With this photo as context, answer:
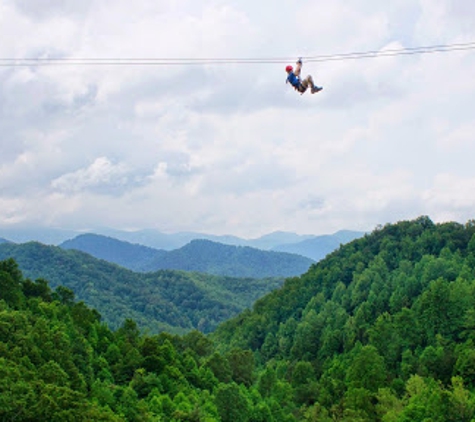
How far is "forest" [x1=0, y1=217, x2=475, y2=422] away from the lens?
47.8 metres

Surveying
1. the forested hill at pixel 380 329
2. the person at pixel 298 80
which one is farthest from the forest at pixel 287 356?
the person at pixel 298 80

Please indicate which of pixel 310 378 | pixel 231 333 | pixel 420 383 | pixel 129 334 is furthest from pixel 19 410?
pixel 231 333

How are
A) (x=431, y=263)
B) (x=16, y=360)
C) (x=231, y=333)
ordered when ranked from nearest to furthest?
(x=16, y=360) → (x=431, y=263) → (x=231, y=333)

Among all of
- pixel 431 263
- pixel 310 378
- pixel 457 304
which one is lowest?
pixel 310 378

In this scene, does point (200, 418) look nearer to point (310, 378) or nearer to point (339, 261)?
point (310, 378)

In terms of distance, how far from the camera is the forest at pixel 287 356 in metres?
47.8

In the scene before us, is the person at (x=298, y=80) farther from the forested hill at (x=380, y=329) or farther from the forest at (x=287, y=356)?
the forested hill at (x=380, y=329)

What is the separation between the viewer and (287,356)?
11012 cm

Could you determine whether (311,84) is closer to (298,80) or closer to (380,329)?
(298,80)

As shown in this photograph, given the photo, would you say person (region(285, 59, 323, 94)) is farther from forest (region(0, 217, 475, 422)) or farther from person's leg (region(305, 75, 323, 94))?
forest (region(0, 217, 475, 422))

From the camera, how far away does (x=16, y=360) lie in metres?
45.8

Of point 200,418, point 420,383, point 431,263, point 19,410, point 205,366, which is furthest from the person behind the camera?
point 431,263

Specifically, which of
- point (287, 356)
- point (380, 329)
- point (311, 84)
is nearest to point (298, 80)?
point (311, 84)

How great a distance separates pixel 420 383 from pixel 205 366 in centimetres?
2318
